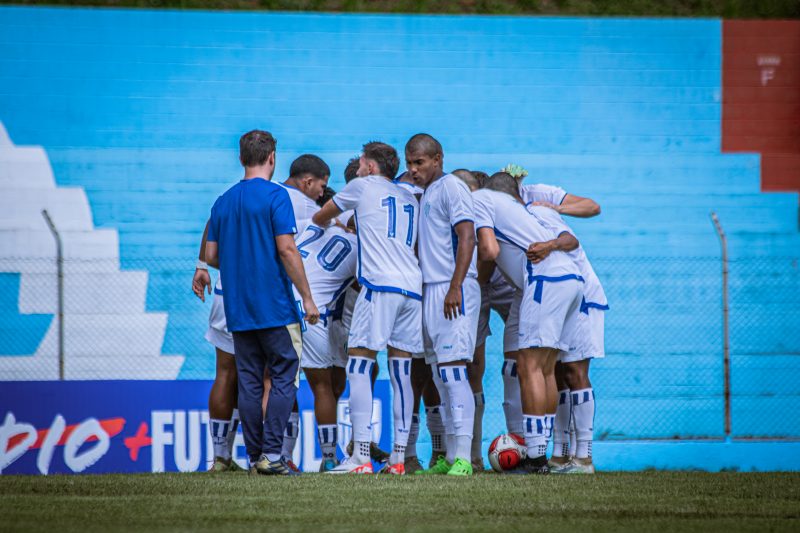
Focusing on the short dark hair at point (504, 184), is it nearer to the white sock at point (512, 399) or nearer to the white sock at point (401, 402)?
the white sock at point (512, 399)

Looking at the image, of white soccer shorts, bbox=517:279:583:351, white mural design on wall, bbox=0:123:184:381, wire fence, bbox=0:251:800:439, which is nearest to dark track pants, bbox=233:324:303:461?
white soccer shorts, bbox=517:279:583:351

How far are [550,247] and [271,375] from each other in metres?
1.77

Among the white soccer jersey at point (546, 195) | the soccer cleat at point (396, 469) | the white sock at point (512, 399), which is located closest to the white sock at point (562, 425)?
the white sock at point (512, 399)

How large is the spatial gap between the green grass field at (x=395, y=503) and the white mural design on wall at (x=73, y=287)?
5.17m

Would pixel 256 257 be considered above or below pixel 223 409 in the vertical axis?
above

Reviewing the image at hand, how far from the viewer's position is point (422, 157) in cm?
→ 627

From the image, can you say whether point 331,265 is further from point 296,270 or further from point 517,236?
point 517,236

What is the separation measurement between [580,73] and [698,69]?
4.58ft

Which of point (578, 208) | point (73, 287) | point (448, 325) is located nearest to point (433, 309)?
point (448, 325)

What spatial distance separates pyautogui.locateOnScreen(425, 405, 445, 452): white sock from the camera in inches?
270

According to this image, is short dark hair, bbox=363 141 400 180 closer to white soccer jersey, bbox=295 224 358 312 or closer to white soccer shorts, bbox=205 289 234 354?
white soccer jersey, bbox=295 224 358 312

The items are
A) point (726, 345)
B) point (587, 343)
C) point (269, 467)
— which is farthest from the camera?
point (726, 345)

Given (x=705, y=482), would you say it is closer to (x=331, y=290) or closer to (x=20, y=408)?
(x=331, y=290)

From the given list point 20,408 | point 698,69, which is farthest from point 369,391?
point 698,69
